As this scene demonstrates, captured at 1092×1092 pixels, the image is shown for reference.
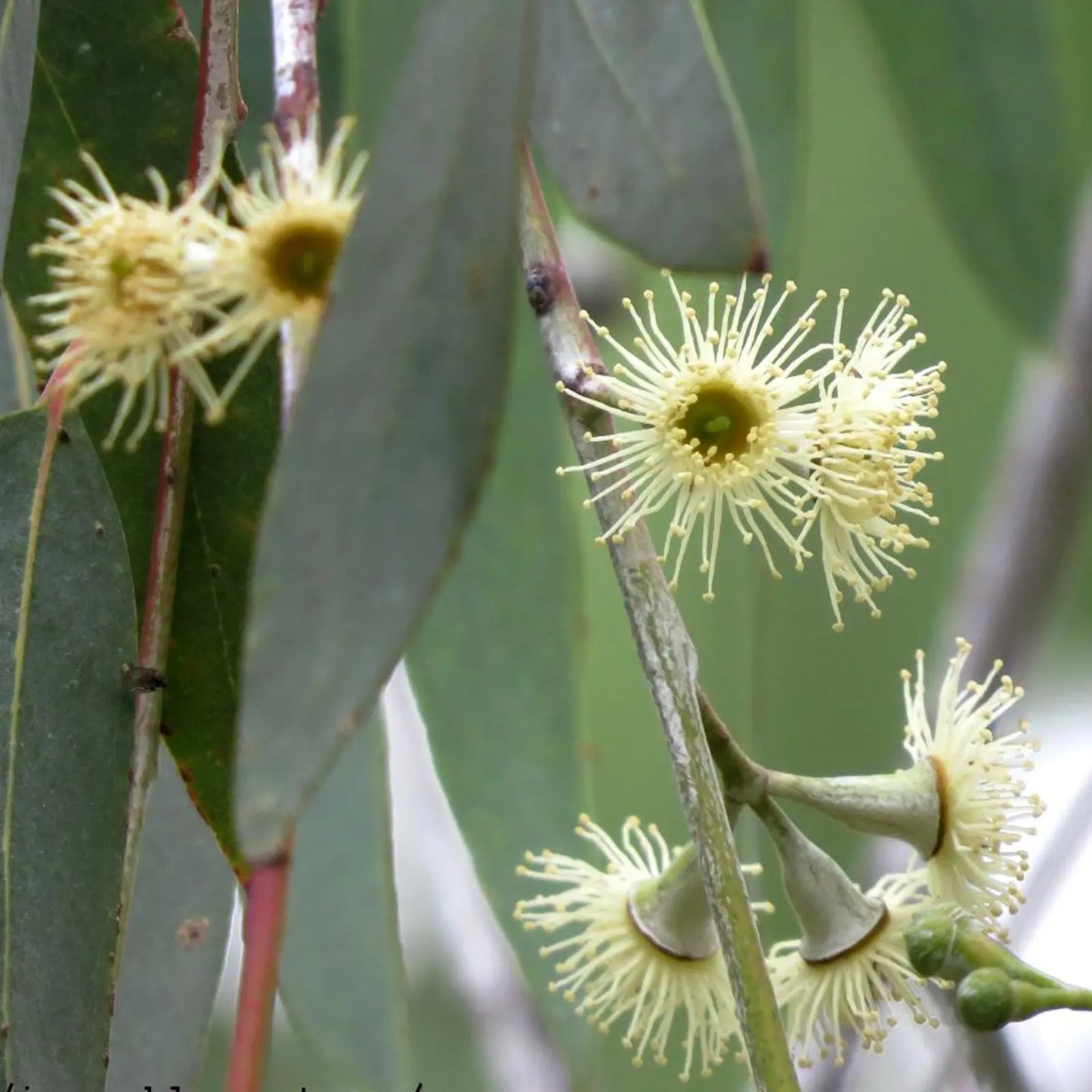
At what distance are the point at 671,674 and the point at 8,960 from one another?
0.41 m

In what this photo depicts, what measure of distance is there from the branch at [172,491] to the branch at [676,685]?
0.18 m

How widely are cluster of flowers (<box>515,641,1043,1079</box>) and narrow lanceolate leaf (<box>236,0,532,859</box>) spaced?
380 millimetres

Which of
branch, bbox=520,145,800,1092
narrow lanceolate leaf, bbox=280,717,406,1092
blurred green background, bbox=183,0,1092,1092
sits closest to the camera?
branch, bbox=520,145,800,1092

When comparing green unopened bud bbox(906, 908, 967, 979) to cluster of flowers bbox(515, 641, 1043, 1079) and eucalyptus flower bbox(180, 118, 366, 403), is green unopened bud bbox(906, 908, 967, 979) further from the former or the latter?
eucalyptus flower bbox(180, 118, 366, 403)

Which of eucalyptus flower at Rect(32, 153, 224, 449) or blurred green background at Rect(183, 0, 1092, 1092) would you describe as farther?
blurred green background at Rect(183, 0, 1092, 1092)

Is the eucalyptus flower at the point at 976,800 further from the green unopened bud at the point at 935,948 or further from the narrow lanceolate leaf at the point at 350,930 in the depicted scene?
the narrow lanceolate leaf at the point at 350,930

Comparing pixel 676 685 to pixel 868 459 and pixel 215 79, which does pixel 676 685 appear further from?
pixel 215 79

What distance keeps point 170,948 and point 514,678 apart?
42cm

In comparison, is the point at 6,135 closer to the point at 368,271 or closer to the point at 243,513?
the point at 243,513

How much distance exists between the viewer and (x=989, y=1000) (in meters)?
0.82

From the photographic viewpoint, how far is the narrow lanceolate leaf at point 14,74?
3.00 ft

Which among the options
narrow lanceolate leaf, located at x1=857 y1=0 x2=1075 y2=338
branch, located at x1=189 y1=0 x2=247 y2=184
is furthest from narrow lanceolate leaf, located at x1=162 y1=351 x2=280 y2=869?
narrow lanceolate leaf, located at x1=857 y1=0 x2=1075 y2=338

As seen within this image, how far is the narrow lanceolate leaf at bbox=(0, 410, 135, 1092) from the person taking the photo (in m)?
0.89

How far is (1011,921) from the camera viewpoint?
6.33ft
